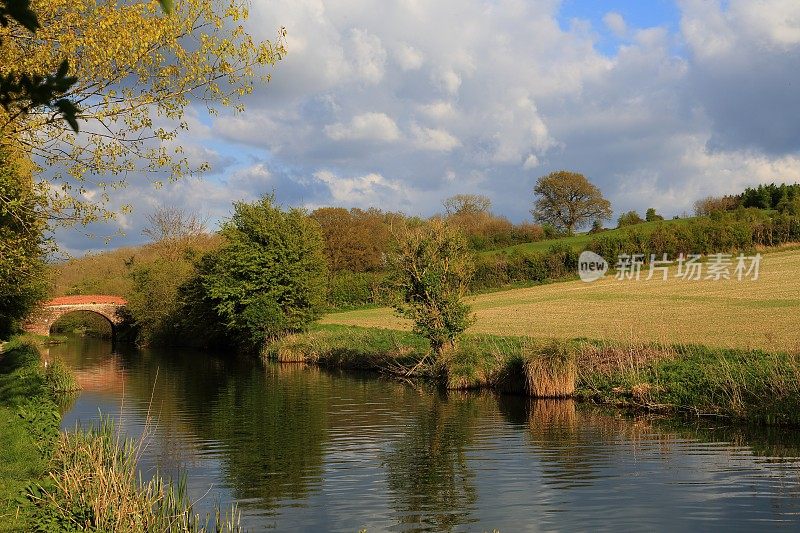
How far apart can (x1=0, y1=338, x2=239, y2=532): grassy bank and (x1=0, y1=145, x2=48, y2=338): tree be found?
9.98 feet

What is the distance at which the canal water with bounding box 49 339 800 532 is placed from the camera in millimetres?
10922

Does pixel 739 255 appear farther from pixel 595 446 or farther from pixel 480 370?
pixel 595 446

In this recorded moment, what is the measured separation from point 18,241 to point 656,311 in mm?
32289

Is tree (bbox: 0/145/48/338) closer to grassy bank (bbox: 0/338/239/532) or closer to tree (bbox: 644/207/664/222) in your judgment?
grassy bank (bbox: 0/338/239/532)

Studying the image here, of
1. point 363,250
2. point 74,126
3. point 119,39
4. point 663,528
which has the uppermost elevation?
point 363,250

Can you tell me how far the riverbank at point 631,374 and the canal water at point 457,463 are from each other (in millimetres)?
695

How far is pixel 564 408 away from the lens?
20531 millimetres

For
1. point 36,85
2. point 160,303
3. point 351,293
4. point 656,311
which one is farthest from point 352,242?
point 36,85

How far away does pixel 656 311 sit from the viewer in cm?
3841

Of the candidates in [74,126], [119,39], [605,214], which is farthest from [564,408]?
[605,214]

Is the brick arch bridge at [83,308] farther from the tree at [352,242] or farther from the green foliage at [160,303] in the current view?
the tree at [352,242]

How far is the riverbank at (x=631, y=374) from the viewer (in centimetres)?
1712

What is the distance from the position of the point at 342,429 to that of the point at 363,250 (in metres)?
61.1

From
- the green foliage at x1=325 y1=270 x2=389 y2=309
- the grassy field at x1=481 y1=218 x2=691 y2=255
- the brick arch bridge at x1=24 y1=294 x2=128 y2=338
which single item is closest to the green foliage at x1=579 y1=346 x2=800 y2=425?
the green foliage at x1=325 y1=270 x2=389 y2=309
